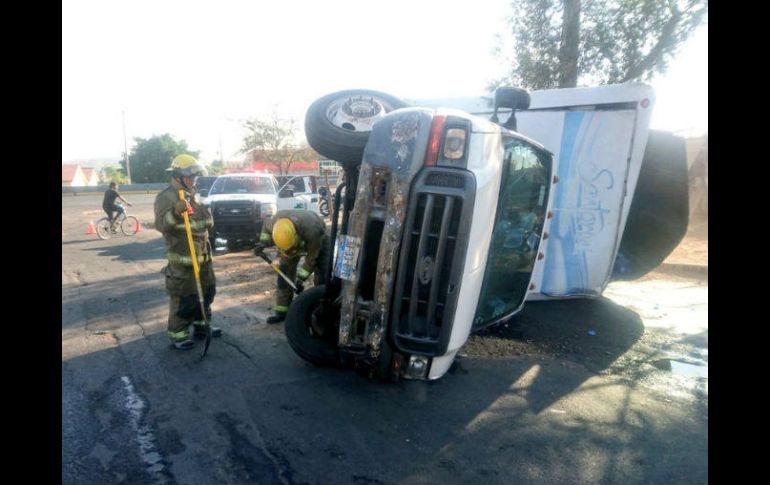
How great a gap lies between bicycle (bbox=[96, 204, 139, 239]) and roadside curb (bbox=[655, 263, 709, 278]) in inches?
543

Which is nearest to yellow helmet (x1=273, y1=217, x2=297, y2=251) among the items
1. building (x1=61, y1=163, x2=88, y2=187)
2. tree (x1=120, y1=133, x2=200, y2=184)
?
tree (x1=120, y1=133, x2=200, y2=184)

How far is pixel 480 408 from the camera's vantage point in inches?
133

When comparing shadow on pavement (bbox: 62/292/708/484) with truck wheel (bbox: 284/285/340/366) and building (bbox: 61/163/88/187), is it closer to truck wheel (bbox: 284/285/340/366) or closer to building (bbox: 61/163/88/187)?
truck wheel (bbox: 284/285/340/366)

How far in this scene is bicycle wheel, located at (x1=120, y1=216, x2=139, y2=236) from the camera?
1320 cm

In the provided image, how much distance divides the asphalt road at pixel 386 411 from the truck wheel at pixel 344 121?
1910mm

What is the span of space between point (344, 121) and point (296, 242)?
156cm

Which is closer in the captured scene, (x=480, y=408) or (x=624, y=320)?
(x=480, y=408)
